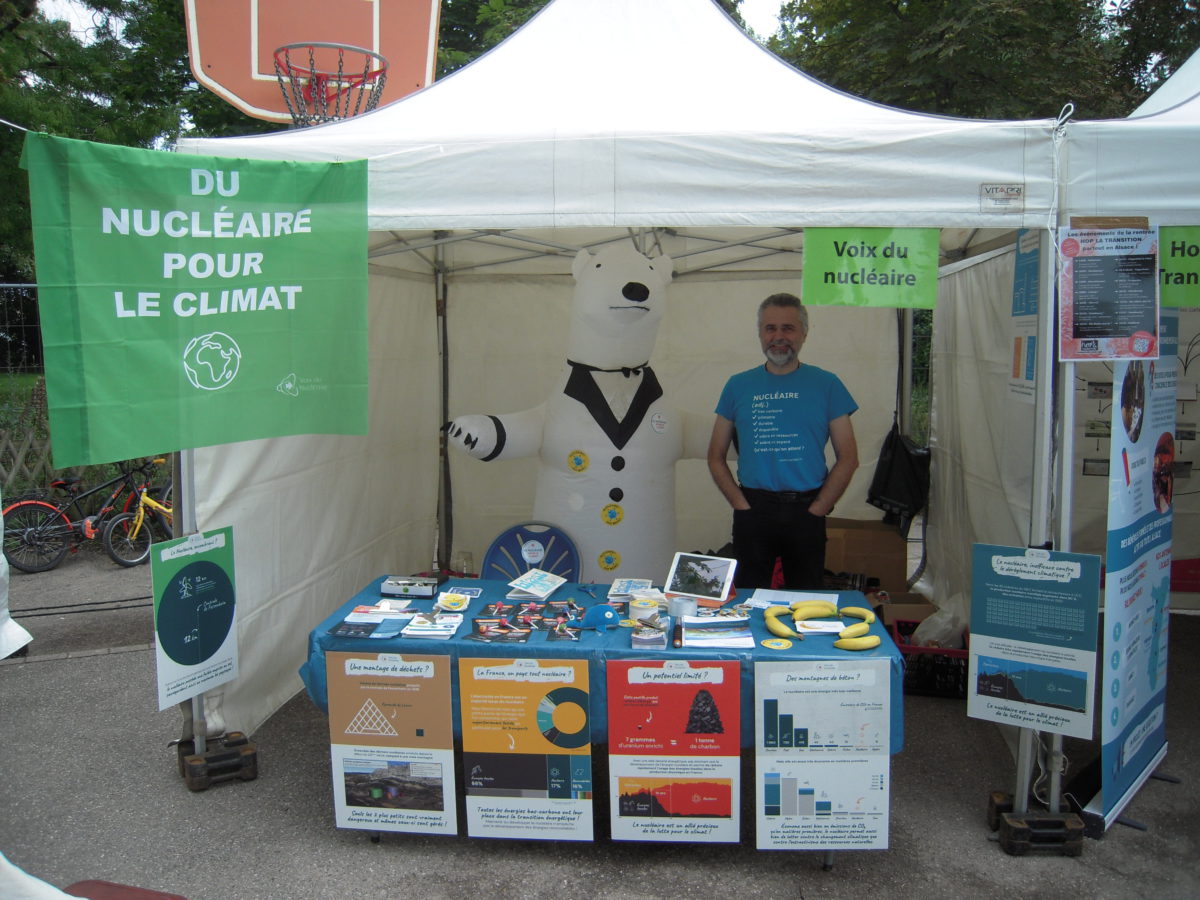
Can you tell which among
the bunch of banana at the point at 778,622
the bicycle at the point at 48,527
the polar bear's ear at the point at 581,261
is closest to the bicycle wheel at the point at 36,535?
the bicycle at the point at 48,527

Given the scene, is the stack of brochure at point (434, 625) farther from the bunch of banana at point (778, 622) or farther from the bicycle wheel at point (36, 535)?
the bicycle wheel at point (36, 535)

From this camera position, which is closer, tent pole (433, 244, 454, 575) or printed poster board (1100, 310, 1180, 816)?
printed poster board (1100, 310, 1180, 816)

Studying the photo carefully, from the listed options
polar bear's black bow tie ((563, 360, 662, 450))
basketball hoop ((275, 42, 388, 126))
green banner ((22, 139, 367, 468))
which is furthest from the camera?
basketball hoop ((275, 42, 388, 126))

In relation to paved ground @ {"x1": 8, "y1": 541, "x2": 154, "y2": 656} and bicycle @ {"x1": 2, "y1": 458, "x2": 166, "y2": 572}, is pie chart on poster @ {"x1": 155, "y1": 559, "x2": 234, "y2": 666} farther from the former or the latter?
bicycle @ {"x1": 2, "y1": 458, "x2": 166, "y2": 572}

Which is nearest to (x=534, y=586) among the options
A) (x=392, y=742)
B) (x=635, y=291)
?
(x=392, y=742)

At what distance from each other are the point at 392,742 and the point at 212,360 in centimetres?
120

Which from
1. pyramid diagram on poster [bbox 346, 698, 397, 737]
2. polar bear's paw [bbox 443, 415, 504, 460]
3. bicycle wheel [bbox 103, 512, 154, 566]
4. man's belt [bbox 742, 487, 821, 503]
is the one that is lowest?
bicycle wheel [bbox 103, 512, 154, 566]

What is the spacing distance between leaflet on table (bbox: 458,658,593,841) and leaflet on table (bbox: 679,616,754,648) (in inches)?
13.2

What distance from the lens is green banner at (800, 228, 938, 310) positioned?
2.63 meters

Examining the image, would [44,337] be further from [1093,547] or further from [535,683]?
[1093,547]

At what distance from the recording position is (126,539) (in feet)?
20.8

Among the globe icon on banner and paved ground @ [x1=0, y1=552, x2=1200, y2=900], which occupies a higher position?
the globe icon on banner

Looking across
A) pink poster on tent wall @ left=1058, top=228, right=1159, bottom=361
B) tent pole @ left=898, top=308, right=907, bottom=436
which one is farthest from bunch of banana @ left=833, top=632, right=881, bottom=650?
tent pole @ left=898, top=308, right=907, bottom=436

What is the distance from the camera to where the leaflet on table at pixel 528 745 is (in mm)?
2506
